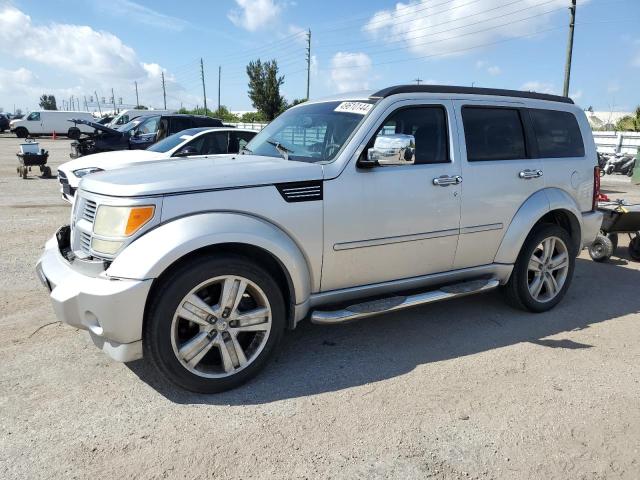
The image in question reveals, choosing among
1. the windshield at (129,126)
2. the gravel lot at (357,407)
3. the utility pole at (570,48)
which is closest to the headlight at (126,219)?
the gravel lot at (357,407)

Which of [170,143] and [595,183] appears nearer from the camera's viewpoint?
[595,183]

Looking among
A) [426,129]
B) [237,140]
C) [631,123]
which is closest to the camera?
[426,129]

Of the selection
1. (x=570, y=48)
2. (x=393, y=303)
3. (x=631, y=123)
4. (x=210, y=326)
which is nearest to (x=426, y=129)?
(x=393, y=303)

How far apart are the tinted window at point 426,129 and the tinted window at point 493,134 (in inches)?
9.2

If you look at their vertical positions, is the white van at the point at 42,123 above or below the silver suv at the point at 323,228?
below

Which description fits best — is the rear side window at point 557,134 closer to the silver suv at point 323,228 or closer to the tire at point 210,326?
the silver suv at point 323,228

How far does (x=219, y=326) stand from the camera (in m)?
3.25

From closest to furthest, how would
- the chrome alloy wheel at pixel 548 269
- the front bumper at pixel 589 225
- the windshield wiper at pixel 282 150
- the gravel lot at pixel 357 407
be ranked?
the gravel lot at pixel 357 407
the windshield wiper at pixel 282 150
the chrome alloy wheel at pixel 548 269
the front bumper at pixel 589 225

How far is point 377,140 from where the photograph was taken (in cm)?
362

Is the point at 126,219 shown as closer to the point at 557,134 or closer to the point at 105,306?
the point at 105,306

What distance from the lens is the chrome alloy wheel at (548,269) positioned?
4.82 meters

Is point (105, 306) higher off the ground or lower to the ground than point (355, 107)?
lower

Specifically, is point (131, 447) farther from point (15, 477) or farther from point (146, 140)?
point (146, 140)

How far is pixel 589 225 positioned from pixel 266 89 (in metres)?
46.3
